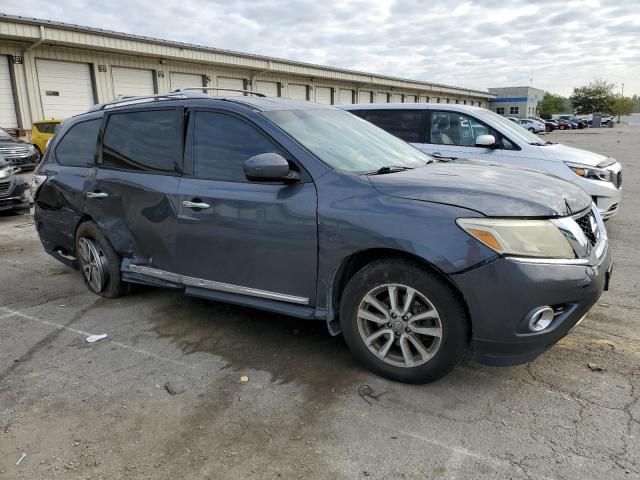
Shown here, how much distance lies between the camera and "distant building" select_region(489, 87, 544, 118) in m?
77.8

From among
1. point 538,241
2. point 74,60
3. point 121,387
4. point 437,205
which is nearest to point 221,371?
point 121,387

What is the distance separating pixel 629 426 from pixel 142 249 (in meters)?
3.58

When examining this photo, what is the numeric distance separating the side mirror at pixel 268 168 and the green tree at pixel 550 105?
97.4 metres

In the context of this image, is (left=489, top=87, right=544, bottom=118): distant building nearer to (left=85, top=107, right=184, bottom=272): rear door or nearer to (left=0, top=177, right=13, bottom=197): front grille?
(left=0, top=177, right=13, bottom=197): front grille

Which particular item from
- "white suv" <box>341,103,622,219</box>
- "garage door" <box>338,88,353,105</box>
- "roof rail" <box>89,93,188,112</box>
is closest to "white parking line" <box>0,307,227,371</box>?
"roof rail" <box>89,93,188,112</box>

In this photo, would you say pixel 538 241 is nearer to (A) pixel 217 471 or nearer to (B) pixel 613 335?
(B) pixel 613 335

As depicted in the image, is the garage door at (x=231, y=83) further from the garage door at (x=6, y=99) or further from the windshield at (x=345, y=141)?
the windshield at (x=345, y=141)

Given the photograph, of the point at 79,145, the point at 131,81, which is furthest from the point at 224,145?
the point at 131,81

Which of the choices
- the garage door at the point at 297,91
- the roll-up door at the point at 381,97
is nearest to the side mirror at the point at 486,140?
the garage door at the point at 297,91

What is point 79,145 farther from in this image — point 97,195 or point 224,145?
point 224,145

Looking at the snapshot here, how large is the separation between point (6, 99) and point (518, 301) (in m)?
21.7

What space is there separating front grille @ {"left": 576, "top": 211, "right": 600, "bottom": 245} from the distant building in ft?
257

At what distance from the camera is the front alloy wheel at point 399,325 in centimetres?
287

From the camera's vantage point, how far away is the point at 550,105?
94.8 metres
